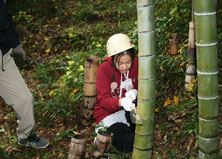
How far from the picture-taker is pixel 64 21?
767cm

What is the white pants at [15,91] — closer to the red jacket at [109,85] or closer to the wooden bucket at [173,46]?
the red jacket at [109,85]

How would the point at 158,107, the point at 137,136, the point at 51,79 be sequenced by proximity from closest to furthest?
the point at 137,136, the point at 158,107, the point at 51,79

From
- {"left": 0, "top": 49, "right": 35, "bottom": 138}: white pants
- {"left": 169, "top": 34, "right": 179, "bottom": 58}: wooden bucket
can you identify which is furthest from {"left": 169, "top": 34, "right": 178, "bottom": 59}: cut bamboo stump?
{"left": 0, "top": 49, "right": 35, "bottom": 138}: white pants

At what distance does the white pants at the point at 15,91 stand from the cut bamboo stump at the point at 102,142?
1.08 m

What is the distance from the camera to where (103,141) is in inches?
116

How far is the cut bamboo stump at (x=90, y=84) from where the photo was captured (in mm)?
3637

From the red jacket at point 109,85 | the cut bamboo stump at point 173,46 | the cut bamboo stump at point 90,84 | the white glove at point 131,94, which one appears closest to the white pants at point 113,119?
the red jacket at point 109,85

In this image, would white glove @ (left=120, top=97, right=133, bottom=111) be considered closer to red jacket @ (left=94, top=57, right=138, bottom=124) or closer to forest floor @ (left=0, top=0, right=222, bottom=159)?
red jacket @ (left=94, top=57, right=138, bottom=124)

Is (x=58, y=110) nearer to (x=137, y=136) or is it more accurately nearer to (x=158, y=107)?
(x=158, y=107)

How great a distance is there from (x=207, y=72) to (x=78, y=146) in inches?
64.3

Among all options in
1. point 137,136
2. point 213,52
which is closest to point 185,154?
point 137,136

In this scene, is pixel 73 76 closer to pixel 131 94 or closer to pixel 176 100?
pixel 131 94

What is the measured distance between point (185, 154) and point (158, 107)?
882mm

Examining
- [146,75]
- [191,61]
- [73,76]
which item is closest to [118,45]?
[146,75]
